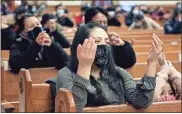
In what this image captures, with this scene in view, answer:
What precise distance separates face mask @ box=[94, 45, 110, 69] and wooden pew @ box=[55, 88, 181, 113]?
9.2 inches

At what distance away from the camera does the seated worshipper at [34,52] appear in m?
2.72

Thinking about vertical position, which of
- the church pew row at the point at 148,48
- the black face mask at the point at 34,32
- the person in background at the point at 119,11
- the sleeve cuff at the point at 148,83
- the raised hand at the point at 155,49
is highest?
the raised hand at the point at 155,49

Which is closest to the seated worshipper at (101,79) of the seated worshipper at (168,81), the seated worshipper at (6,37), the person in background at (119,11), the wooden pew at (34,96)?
the wooden pew at (34,96)

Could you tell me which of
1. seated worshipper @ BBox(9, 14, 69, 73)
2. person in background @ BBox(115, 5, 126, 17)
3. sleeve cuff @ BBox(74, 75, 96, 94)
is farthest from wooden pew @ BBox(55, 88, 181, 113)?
person in background @ BBox(115, 5, 126, 17)

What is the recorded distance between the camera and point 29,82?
1958 millimetres

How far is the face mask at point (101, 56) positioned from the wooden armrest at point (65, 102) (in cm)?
39

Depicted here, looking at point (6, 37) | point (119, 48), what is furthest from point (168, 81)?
point (6, 37)

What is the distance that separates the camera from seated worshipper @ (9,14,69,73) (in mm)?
2717

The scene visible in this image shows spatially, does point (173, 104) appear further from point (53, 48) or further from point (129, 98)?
point (53, 48)

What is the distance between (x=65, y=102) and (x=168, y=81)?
42.3 inches

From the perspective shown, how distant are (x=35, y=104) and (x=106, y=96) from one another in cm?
40

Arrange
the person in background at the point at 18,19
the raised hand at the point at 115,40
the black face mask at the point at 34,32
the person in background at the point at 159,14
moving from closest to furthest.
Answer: the raised hand at the point at 115,40 < the black face mask at the point at 34,32 < the person in background at the point at 18,19 < the person in background at the point at 159,14

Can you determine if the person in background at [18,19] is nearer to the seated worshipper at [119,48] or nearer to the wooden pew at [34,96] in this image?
the seated worshipper at [119,48]

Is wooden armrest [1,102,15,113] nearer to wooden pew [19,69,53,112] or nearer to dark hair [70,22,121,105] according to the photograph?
wooden pew [19,69,53,112]
